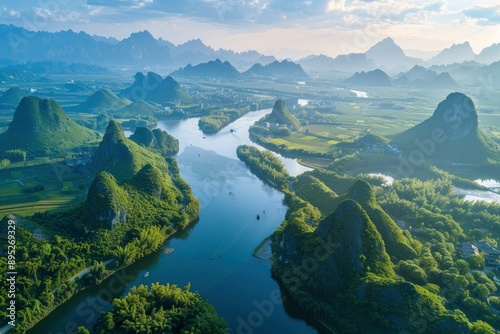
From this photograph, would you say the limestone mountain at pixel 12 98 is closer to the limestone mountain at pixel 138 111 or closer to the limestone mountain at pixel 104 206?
the limestone mountain at pixel 138 111

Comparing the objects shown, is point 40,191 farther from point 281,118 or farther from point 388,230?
point 281,118

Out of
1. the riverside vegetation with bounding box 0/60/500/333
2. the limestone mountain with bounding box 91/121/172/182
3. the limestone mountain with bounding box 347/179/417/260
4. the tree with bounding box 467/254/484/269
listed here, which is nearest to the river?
the riverside vegetation with bounding box 0/60/500/333

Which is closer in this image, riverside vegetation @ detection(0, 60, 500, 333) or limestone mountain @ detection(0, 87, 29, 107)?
riverside vegetation @ detection(0, 60, 500, 333)

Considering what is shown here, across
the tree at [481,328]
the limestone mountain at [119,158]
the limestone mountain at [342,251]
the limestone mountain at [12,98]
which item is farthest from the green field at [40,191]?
the limestone mountain at [12,98]

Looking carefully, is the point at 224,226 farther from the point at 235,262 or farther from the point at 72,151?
the point at 72,151

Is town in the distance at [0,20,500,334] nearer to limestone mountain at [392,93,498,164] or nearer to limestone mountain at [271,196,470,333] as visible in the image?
limestone mountain at [271,196,470,333]

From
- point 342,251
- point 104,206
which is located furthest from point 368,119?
point 104,206

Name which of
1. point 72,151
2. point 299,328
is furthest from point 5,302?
point 72,151
